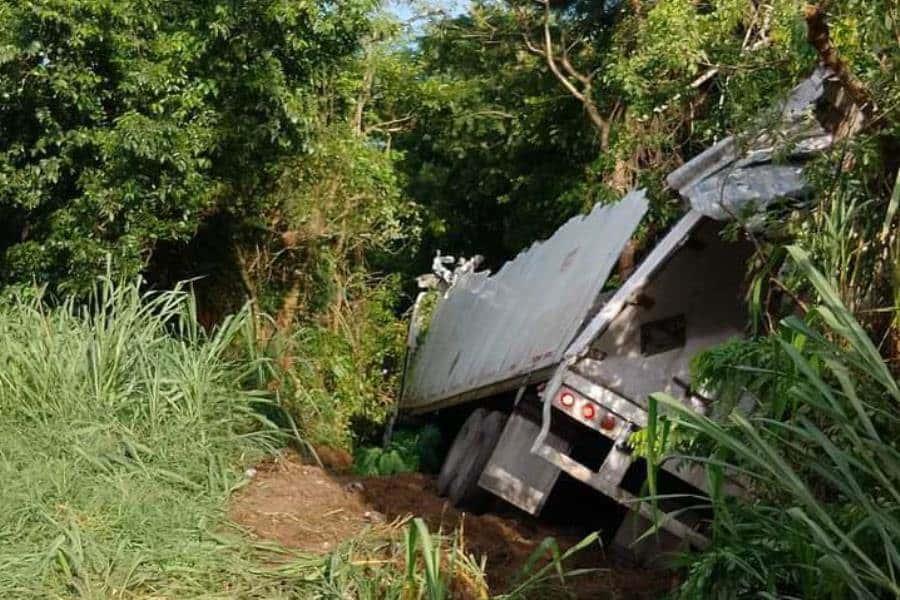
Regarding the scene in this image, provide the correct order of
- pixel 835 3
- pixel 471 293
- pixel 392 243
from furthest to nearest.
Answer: pixel 392 243 → pixel 471 293 → pixel 835 3

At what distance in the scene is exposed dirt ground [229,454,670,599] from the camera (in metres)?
6.28

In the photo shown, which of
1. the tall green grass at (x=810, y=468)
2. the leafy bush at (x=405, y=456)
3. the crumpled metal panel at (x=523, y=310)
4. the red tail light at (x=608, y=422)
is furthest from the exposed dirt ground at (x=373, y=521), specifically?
the leafy bush at (x=405, y=456)

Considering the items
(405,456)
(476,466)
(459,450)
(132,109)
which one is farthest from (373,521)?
(405,456)

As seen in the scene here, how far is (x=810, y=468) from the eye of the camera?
3871 mm

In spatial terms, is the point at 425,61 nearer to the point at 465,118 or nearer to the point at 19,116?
the point at 465,118

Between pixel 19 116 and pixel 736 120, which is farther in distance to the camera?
pixel 19 116

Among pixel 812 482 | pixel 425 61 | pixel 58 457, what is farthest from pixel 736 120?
pixel 425 61

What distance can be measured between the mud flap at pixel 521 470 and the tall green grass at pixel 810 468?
10.1 feet

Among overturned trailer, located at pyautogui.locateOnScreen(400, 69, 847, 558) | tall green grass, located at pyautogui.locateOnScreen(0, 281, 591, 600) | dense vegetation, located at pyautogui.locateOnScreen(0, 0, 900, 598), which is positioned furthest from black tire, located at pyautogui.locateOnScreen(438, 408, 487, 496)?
tall green grass, located at pyautogui.locateOnScreen(0, 281, 591, 600)

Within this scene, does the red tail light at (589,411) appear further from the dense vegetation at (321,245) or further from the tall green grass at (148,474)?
the tall green grass at (148,474)

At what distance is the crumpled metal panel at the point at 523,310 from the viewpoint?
8.04 metres

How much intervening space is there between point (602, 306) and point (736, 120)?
1735mm

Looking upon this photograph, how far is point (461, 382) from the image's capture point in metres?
11.0

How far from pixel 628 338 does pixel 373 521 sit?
183 cm
